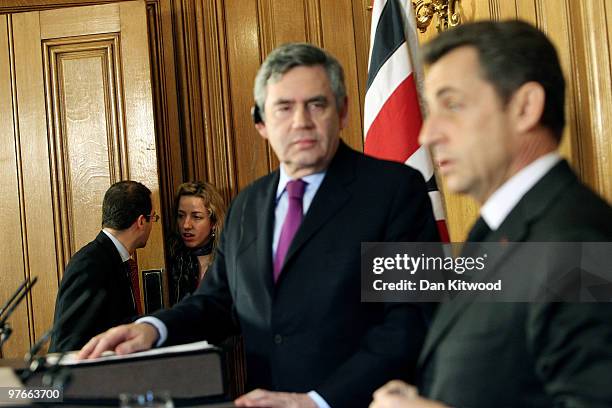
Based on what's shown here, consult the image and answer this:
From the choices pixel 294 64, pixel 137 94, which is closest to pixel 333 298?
pixel 294 64

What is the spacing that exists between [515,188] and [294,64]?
2.83 ft

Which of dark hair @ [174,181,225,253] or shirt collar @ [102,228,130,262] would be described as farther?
dark hair @ [174,181,225,253]

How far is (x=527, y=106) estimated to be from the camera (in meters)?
1.53

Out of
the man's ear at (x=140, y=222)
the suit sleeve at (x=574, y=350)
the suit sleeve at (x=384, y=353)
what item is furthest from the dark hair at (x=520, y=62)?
the man's ear at (x=140, y=222)

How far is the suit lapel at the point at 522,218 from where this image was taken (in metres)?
1.43

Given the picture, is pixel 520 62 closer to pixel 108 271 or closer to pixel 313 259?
pixel 313 259

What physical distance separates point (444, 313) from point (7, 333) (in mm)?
1053

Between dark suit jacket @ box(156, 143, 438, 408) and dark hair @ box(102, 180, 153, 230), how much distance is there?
8.24 feet

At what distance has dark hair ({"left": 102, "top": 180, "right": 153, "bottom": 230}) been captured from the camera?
4.73 metres

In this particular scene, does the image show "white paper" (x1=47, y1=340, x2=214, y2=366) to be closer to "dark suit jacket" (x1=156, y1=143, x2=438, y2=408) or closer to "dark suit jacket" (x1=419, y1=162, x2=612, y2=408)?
"dark suit jacket" (x1=156, y1=143, x2=438, y2=408)

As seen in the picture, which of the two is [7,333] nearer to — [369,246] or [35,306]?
[369,246]

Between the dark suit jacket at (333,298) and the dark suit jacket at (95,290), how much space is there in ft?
5.58

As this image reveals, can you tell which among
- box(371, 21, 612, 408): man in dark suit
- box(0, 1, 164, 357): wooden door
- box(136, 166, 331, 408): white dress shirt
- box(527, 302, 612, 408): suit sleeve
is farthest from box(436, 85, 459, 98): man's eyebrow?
box(0, 1, 164, 357): wooden door

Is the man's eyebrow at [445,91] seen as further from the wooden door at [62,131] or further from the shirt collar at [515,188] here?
the wooden door at [62,131]
